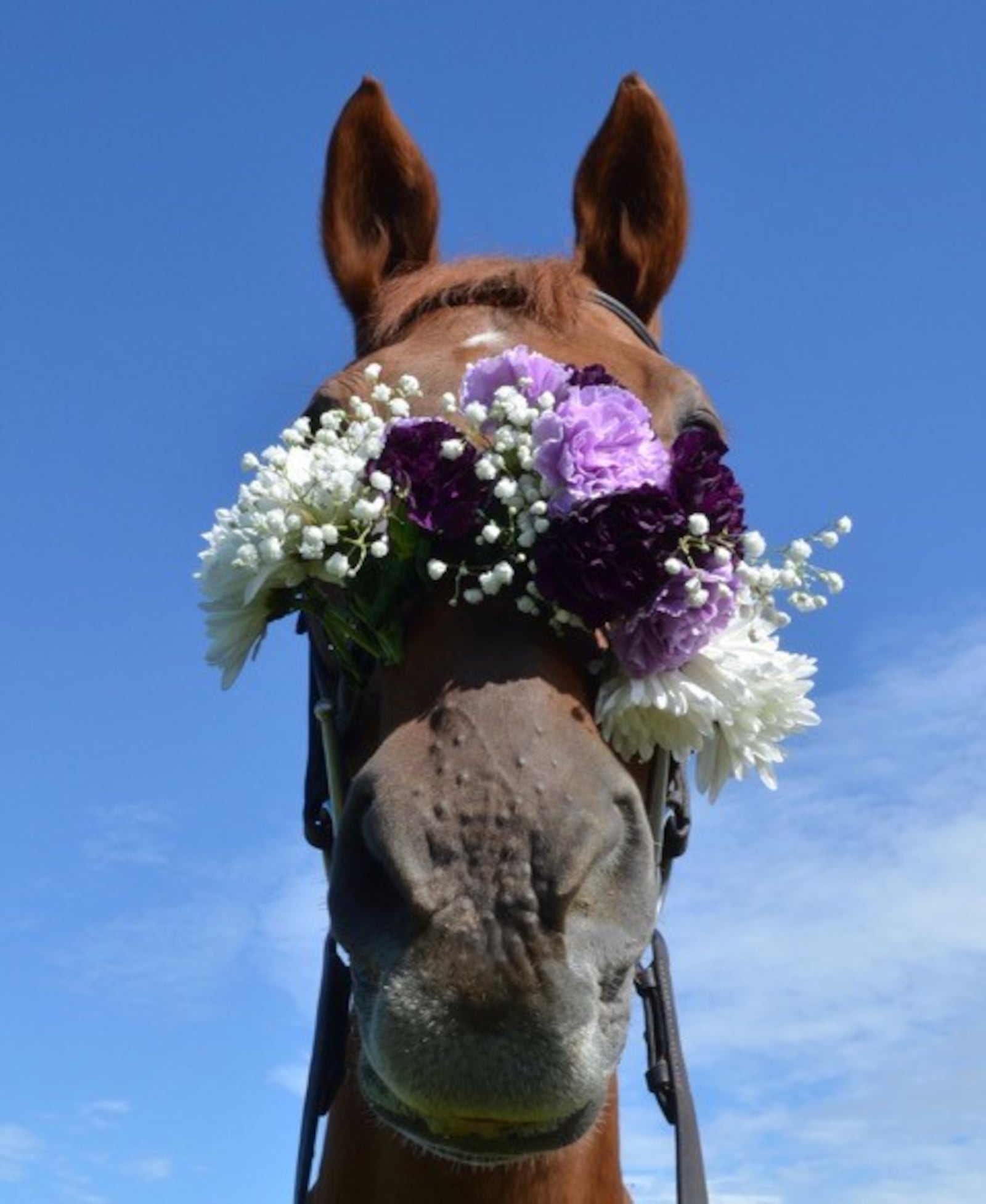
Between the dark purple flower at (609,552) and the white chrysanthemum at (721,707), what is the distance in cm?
20

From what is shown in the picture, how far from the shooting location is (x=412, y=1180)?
12.8 feet

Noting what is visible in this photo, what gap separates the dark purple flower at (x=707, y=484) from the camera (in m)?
3.94

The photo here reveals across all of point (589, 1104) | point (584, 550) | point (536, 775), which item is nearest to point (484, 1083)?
point (589, 1104)

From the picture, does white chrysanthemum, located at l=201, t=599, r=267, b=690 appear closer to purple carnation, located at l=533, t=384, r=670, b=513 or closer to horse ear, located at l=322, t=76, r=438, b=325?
purple carnation, located at l=533, t=384, r=670, b=513

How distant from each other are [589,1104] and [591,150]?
11.8 ft

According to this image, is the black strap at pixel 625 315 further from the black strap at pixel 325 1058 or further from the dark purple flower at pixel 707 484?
the black strap at pixel 325 1058

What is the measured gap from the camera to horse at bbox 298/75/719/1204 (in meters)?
2.98

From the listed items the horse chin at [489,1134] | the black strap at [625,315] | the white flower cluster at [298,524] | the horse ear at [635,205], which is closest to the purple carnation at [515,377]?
the white flower cluster at [298,524]

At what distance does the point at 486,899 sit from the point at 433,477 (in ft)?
4.15

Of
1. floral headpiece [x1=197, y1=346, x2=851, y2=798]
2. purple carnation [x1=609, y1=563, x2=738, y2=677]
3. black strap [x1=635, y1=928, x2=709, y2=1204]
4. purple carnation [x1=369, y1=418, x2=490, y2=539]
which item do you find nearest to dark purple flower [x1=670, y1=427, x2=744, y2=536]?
floral headpiece [x1=197, y1=346, x2=851, y2=798]

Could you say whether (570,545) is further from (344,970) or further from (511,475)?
(344,970)

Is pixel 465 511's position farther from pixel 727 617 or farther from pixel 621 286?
pixel 621 286

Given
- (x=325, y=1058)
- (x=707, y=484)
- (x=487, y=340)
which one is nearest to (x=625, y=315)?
(x=487, y=340)

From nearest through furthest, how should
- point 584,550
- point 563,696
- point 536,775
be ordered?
point 536,775, point 563,696, point 584,550
